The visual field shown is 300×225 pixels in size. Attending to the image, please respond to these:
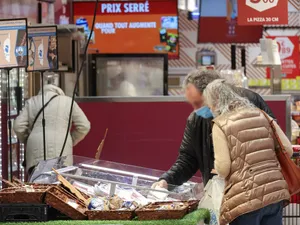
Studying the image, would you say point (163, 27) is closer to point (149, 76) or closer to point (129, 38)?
point (129, 38)

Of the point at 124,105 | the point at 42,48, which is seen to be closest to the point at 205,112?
the point at 42,48

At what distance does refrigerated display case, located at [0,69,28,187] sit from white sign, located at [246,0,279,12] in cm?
254

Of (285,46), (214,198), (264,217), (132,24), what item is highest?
(132,24)

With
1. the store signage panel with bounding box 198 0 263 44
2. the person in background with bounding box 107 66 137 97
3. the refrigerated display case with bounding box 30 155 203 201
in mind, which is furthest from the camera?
the store signage panel with bounding box 198 0 263 44

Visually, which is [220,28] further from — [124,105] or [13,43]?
[13,43]

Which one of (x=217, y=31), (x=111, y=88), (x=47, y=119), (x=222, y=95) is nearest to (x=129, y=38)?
(x=217, y=31)

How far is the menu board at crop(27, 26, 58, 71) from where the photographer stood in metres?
7.33

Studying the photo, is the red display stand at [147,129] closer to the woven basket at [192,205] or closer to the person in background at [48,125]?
the person in background at [48,125]

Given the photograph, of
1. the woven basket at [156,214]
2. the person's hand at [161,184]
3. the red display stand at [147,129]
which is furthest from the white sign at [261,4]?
the woven basket at [156,214]

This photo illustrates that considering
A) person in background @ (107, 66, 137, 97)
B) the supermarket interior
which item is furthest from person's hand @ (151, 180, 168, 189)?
person in background @ (107, 66, 137, 97)

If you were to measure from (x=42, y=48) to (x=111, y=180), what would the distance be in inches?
101

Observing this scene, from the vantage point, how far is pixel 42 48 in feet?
24.1

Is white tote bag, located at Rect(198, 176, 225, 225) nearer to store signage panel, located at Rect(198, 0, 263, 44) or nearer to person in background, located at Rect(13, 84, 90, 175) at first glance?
person in background, located at Rect(13, 84, 90, 175)

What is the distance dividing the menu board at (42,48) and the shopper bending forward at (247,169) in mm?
2507
